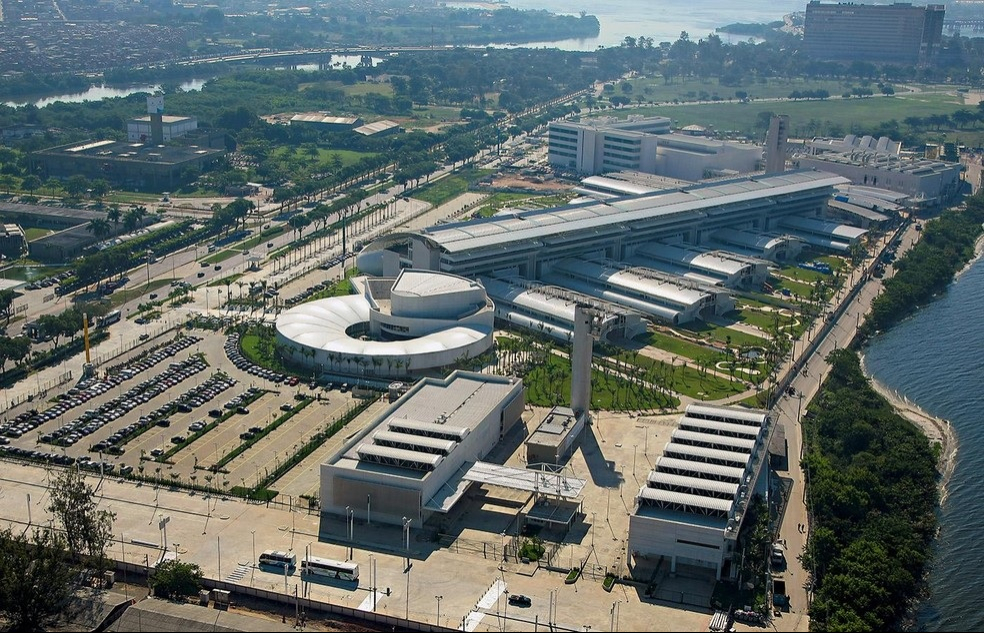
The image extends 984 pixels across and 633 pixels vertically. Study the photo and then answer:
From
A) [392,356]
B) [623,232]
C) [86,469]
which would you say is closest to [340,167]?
[623,232]

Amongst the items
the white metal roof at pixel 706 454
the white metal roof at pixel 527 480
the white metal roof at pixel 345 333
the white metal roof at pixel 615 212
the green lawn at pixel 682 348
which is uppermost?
the white metal roof at pixel 615 212

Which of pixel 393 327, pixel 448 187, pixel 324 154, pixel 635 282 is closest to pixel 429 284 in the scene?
pixel 393 327

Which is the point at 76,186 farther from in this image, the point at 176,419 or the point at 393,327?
the point at 176,419

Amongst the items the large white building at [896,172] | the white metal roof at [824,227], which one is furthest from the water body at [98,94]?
the white metal roof at [824,227]

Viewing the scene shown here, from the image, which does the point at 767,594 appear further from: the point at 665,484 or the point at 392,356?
the point at 392,356

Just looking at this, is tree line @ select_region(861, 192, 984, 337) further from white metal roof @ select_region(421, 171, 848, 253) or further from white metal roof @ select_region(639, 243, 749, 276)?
white metal roof @ select_region(421, 171, 848, 253)

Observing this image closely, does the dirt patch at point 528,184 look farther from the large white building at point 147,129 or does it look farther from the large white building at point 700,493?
the large white building at point 700,493
